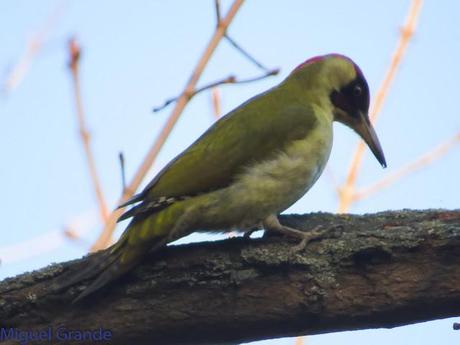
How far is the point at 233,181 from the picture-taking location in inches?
150

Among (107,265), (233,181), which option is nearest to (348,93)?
(233,181)

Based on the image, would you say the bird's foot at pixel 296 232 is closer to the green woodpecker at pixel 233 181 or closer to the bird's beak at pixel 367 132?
the green woodpecker at pixel 233 181

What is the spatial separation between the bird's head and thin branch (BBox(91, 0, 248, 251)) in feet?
3.28

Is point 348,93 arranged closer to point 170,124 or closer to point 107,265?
point 170,124

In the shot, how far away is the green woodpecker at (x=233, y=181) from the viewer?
3525 mm

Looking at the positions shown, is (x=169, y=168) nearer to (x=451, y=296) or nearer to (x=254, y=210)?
(x=254, y=210)

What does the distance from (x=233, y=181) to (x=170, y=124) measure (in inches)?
19.9

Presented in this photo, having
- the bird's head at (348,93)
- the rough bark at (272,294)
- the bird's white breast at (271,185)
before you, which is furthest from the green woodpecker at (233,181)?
the bird's head at (348,93)

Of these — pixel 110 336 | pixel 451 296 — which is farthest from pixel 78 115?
pixel 451 296

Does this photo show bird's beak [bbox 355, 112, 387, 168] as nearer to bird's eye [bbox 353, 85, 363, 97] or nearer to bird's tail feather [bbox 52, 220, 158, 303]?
bird's eye [bbox 353, 85, 363, 97]

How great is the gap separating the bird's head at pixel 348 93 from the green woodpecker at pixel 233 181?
1.20 ft

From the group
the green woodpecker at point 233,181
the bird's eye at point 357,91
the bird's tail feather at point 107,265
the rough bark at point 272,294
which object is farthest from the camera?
the bird's eye at point 357,91

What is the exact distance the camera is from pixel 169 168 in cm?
392

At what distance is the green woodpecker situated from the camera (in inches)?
139
